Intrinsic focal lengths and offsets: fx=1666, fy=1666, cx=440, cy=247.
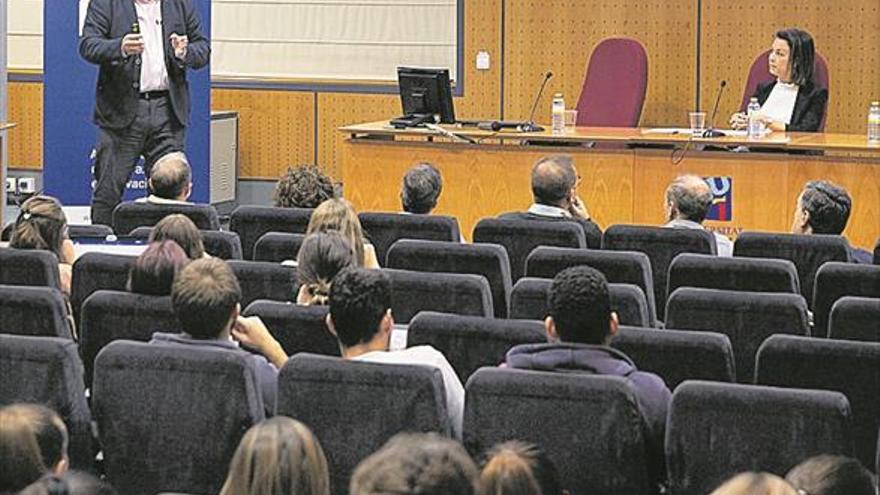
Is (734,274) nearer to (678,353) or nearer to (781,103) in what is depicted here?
(678,353)

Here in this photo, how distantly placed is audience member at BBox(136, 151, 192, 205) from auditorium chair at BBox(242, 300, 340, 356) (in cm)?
277

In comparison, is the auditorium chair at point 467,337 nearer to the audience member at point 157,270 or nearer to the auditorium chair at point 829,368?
the auditorium chair at point 829,368

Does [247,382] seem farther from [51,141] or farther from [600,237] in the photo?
[51,141]

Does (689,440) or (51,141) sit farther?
(51,141)

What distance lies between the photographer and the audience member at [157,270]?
520cm

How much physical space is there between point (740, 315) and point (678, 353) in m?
0.68

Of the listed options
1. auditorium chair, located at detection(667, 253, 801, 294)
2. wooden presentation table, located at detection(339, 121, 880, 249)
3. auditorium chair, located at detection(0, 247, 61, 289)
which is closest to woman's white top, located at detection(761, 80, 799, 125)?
wooden presentation table, located at detection(339, 121, 880, 249)

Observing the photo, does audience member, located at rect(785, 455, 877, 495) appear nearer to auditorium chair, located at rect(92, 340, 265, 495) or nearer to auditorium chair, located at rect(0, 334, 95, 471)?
auditorium chair, located at rect(92, 340, 265, 495)

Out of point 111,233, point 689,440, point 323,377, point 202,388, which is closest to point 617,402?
point 689,440

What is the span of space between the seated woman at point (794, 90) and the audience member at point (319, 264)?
4.93 metres

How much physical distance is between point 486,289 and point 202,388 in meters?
1.39

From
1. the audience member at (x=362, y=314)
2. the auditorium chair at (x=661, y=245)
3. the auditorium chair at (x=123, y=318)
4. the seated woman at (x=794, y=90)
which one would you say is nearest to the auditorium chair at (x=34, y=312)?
the auditorium chair at (x=123, y=318)

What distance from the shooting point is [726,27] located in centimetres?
1224

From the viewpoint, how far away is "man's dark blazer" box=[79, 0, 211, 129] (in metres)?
9.66
